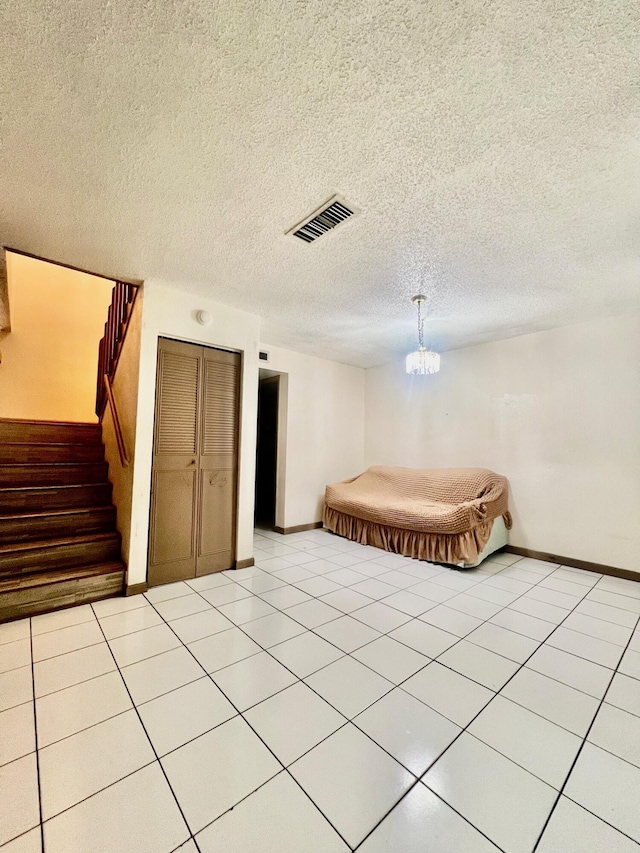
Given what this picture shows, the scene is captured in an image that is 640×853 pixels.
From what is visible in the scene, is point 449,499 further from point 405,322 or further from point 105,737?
point 105,737

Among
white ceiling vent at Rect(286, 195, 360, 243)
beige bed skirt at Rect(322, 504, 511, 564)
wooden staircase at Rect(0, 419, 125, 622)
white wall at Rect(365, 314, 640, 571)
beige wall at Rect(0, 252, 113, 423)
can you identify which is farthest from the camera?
beige wall at Rect(0, 252, 113, 423)

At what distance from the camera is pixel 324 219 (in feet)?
7.01

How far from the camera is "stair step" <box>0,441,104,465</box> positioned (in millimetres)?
3672

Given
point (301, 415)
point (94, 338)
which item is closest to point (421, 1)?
point (301, 415)

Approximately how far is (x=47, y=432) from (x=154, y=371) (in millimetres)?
2262

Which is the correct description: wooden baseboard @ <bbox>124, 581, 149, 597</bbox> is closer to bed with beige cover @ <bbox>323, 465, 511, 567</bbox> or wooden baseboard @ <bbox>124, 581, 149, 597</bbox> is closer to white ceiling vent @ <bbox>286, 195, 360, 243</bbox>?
bed with beige cover @ <bbox>323, 465, 511, 567</bbox>

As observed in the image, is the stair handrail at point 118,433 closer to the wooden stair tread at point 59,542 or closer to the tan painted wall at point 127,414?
the tan painted wall at point 127,414

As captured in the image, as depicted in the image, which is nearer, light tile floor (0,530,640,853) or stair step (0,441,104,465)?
light tile floor (0,530,640,853)

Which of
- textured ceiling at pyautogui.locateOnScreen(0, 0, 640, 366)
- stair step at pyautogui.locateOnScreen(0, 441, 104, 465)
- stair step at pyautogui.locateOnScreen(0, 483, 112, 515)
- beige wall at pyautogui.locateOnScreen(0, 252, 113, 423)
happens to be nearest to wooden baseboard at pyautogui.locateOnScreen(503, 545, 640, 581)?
textured ceiling at pyautogui.locateOnScreen(0, 0, 640, 366)

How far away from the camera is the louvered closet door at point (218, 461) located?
3387mm

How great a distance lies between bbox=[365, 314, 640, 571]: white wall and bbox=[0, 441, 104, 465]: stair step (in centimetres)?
447

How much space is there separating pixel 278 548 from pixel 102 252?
3532 millimetres

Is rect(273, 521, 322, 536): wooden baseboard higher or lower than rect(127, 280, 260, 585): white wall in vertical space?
lower

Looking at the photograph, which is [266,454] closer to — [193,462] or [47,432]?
[193,462]
